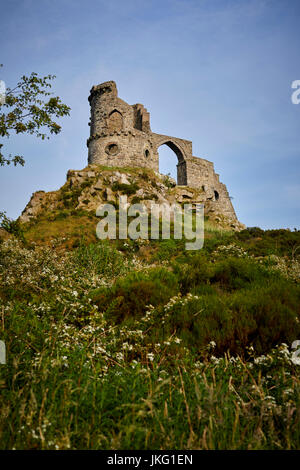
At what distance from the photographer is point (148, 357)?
3336 millimetres

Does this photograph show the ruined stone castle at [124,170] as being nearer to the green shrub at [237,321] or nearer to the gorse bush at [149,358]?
the gorse bush at [149,358]

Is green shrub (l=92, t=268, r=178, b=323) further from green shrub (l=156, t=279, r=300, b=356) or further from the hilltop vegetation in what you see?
green shrub (l=156, t=279, r=300, b=356)

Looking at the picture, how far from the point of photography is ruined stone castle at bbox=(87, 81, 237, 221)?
92.8 ft

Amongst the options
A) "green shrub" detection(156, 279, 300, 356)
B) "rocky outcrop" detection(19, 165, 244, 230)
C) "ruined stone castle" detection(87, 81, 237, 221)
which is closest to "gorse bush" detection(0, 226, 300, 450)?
"green shrub" detection(156, 279, 300, 356)

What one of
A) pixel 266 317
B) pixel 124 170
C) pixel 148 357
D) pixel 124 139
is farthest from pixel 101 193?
pixel 148 357

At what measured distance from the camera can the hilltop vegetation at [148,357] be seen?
6.62ft

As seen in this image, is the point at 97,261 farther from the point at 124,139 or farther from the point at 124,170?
the point at 124,139

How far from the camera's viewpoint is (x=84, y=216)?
67.3 feet

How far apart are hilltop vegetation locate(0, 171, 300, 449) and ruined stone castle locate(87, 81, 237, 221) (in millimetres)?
20803
